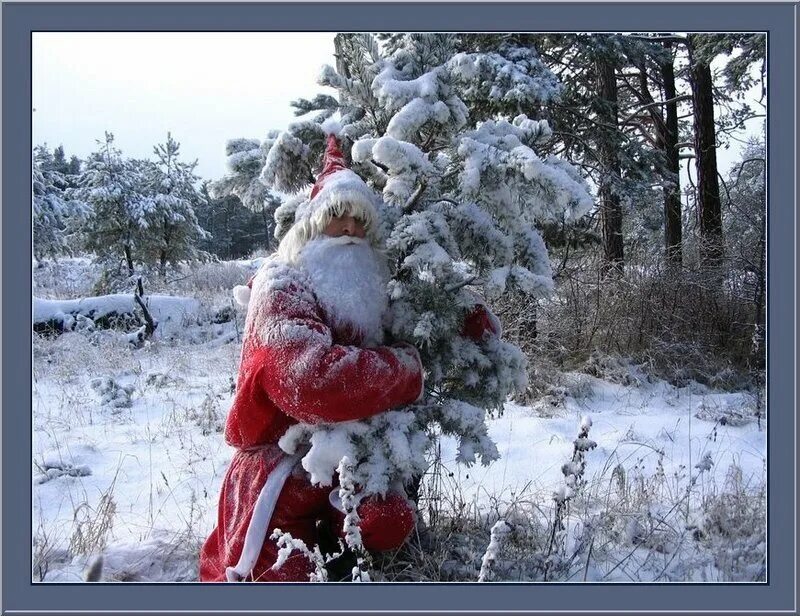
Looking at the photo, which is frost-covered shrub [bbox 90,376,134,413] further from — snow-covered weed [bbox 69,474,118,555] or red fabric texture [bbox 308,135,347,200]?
red fabric texture [bbox 308,135,347,200]

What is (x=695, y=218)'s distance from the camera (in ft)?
26.2

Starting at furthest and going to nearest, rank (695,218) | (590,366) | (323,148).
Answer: (695,218), (590,366), (323,148)

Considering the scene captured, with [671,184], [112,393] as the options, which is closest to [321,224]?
[112,393]

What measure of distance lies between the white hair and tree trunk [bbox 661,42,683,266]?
5698 mm

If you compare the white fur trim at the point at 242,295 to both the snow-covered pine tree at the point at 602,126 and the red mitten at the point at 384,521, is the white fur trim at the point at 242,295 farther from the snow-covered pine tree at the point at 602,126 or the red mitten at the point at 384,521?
the snow-covered pine tree at the point at 602,126

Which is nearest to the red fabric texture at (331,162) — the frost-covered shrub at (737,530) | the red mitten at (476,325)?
the red mitten at (476,325)

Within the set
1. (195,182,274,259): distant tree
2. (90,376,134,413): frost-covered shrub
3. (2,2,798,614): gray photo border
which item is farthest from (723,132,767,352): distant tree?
(195,182,274,259): distant tree

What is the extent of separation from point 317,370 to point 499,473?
215 cm

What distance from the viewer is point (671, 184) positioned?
24.7 feet
